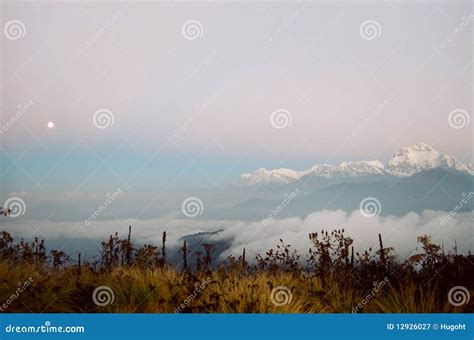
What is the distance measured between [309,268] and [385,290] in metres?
1.14

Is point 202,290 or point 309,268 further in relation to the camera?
point 309,268

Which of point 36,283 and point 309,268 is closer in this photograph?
point 36,283
